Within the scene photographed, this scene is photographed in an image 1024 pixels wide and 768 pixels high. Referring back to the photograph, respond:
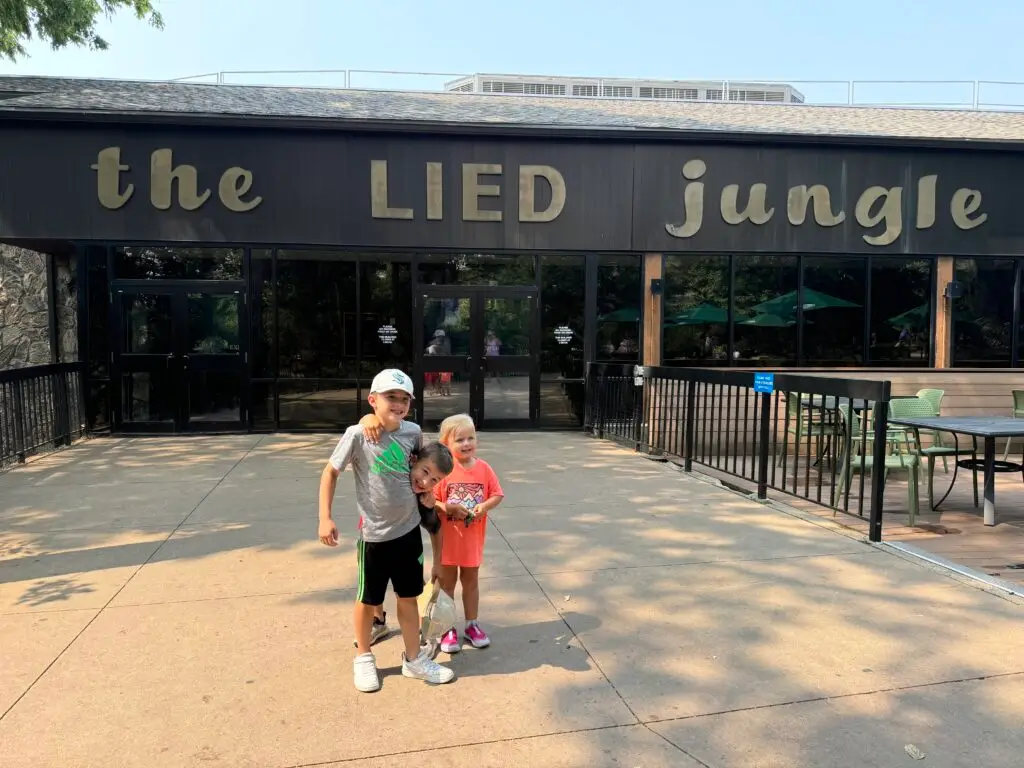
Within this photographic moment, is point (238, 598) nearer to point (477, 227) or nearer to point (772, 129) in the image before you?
point (477, 227)

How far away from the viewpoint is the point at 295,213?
33.7ft

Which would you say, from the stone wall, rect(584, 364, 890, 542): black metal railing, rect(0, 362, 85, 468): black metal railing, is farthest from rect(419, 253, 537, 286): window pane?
the stone wall

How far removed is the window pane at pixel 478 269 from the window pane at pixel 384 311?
33 centimetres

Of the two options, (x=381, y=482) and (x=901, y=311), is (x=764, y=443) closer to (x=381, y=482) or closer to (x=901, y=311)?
(x=381, y=482)

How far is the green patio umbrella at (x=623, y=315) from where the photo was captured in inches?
433

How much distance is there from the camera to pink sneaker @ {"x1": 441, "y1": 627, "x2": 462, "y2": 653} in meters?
3.32

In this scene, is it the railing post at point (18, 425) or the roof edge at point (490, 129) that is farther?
the roof edge at point (490, 129)

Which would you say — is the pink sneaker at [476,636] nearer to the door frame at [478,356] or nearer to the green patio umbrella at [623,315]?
the door frame at [478,356]

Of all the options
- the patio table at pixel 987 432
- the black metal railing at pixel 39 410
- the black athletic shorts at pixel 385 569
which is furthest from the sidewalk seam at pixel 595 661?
the black metal railing at pixel 39 410

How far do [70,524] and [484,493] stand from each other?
405 cm

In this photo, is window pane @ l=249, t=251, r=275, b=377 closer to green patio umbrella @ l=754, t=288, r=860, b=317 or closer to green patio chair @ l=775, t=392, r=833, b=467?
green patio chair @ l=775, t=392, r=833, b=467

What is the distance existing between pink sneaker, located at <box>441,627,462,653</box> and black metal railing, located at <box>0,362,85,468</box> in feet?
22.1

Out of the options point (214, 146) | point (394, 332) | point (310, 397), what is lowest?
point (310, 397)

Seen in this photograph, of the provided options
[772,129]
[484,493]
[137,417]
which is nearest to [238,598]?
[484,493]
